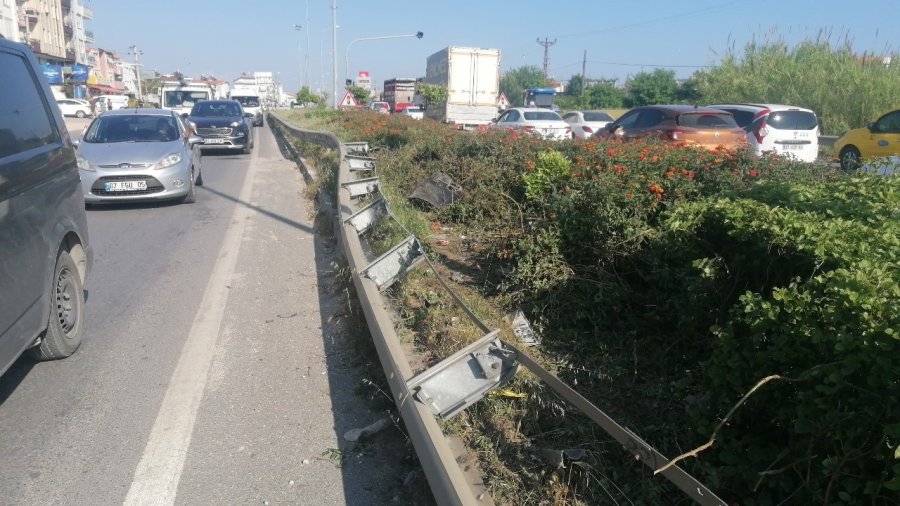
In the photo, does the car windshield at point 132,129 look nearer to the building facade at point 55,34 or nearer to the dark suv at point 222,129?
the dark suv at point 222,129

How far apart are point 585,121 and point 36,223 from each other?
22.1 meters

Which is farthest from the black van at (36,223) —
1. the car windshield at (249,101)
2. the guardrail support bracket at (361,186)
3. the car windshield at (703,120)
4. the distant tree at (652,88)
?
the distant tree at (652,88)

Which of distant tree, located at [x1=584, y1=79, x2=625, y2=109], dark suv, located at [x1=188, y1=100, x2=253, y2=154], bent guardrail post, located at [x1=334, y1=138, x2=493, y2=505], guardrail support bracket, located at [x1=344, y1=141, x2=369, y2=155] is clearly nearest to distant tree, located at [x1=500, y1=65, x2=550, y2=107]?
distant tree, located at [x1=584, y1=79, x2=625, y2=109]

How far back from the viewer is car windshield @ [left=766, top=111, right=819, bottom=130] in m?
15.3

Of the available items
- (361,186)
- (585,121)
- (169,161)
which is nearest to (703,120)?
(361,186)

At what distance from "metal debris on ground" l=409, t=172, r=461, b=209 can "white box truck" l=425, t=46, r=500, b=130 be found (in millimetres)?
21461

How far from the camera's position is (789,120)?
15.4 metres

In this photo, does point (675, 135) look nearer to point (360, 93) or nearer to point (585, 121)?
point (585, 121)

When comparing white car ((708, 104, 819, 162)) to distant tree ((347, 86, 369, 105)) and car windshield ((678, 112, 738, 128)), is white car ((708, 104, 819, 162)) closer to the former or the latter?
car windshield ((678, 112, 738, 128))

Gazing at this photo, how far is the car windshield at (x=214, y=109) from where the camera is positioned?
70.6ft

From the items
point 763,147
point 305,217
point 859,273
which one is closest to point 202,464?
point 859,273

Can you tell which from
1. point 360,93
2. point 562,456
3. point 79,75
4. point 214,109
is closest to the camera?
point 562,456

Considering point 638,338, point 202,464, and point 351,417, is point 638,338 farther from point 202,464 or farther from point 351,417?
point 202,464

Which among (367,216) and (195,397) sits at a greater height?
(367,216)
